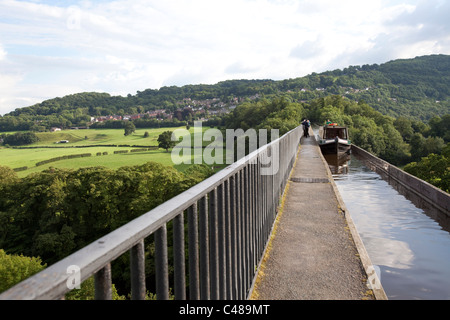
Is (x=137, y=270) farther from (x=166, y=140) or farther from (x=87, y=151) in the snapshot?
(x=87, y=151)

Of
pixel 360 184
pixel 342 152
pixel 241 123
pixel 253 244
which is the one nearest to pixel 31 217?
pixel 342 152

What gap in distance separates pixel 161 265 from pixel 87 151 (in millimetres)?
121814

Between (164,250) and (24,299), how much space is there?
79cm

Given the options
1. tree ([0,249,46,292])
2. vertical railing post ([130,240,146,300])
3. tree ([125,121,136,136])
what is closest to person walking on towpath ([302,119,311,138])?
tree ([0,249,46,292])

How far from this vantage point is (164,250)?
162 centimetres

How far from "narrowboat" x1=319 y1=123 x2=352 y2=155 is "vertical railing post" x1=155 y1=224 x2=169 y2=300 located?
102ft

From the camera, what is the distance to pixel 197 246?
6.84 ft

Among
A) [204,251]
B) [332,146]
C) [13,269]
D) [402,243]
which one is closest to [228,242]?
[204,251]

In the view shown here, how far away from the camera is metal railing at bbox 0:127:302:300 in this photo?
104 cm

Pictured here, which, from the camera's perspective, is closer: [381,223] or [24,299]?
[24,299]

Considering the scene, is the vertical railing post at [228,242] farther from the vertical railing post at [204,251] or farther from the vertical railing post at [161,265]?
the vertical railing post at [161,265]

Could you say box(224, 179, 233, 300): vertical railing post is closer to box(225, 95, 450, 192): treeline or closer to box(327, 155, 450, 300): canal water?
box(327, 155, 450, 300): canal water

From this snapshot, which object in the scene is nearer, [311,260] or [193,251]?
[193,251]
